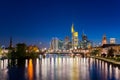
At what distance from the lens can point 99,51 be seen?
643 feet

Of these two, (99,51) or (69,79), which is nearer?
(69,79)

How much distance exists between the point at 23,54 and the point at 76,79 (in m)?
87.1

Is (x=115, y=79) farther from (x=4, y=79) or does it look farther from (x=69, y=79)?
(x=4, y=79)

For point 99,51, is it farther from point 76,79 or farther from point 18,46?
point 76,79

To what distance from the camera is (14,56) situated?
113312 millimetres

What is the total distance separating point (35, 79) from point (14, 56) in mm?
→ 74576

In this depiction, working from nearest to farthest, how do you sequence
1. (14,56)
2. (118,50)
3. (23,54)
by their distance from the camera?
(14,56) → (23,54) → (118,50)

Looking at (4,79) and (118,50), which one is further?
(118,50)

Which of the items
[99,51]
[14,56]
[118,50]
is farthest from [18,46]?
[99,51]

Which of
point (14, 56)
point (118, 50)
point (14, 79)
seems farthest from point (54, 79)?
point (118, 50)

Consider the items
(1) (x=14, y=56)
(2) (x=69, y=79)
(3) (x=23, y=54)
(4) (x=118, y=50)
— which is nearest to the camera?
(2) (x=69, y=79)

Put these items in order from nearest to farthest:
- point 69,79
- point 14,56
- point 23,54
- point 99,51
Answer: point 69,79
point 14,56
point 23,54
point 99,51

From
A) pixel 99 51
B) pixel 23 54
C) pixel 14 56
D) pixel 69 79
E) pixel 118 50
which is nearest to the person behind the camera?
pixel 69 79

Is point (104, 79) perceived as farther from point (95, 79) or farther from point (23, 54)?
point (23, 54)
